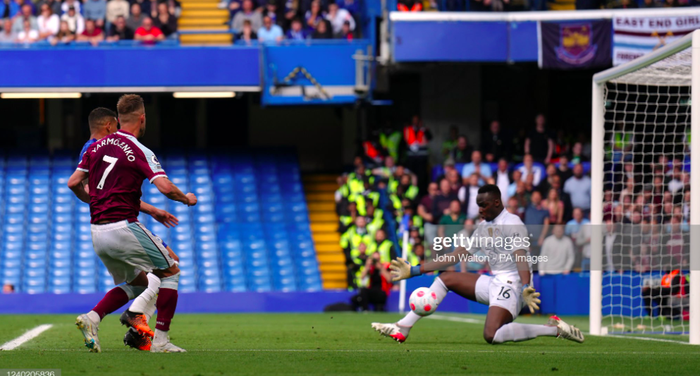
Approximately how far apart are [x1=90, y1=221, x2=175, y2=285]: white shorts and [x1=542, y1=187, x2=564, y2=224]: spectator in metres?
11.3

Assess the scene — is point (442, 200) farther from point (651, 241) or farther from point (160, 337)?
point (160, 337)

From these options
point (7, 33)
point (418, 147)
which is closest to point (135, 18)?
point (7, 33)

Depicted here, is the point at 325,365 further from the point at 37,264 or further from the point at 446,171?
the point at 37,264

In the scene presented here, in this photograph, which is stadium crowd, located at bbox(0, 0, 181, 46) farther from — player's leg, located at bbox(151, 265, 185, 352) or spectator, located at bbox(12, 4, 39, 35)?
player's leg, located at bbox(151, 265, 185, 352)

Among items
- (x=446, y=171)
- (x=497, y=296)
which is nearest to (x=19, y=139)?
(x=446, y=171)

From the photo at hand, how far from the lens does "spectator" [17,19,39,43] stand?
20.8 meters

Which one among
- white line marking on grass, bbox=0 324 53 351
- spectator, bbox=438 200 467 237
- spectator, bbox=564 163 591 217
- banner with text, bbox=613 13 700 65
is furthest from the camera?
banner with text, bbox=613 13 700 65

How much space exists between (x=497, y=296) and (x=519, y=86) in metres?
15.2

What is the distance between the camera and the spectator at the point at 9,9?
21.4 metres

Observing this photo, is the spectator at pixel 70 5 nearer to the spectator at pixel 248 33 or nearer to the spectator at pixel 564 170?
the spectator at pixel 248 33

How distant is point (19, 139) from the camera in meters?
24.2

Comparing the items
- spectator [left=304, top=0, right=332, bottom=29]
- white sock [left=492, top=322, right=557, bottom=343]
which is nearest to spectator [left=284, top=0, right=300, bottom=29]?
spectator [left=304, top=0, right=332, bottom=29]

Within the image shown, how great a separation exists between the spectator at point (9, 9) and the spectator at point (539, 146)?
10988 mm

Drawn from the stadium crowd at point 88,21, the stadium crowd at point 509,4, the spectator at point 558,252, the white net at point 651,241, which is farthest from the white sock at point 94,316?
the stadium crowd at point 88,21
